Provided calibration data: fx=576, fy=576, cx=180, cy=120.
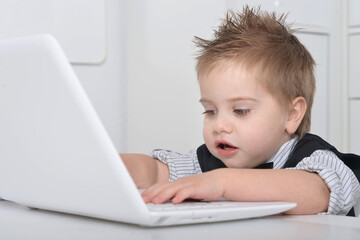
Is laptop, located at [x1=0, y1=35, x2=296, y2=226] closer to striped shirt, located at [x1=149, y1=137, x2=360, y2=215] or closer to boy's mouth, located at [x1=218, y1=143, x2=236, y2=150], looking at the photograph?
striped shirt, located at [x1=149, y1=137, x2=360, y2=215]

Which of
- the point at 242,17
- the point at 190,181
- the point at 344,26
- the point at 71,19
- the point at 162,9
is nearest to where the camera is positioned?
the point at 190,181

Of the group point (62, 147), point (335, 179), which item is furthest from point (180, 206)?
point (335, 179)

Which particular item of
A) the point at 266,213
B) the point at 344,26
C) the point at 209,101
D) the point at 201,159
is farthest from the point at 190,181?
the point at 344,26

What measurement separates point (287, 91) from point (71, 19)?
2.93 ft

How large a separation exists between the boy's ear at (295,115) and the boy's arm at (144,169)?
27 cm

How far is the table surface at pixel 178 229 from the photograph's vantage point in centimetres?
55

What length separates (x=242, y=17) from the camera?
47.6 inches


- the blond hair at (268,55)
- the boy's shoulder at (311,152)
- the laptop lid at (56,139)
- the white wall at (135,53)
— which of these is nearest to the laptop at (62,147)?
the laptop lid at (56,139)

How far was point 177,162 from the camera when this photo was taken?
3.95 feet

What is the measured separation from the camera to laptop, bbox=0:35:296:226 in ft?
1.69

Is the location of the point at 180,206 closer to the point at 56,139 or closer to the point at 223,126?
the point at 56,139

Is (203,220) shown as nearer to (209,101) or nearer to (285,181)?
(285,181)

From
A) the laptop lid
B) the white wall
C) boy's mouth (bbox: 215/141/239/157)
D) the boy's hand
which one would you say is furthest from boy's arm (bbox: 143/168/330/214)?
the white wall

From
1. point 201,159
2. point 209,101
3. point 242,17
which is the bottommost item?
point 201,159
